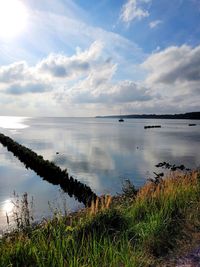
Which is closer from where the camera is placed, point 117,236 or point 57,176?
point 117,236

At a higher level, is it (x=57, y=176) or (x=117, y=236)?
(x=117, y=236)

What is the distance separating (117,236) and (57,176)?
2350cm

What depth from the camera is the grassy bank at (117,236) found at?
5512mm

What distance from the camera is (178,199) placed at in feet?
29.8

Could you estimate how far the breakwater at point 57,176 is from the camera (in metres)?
23.2

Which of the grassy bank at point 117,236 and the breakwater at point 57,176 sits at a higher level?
the grassy bank at point 117,236

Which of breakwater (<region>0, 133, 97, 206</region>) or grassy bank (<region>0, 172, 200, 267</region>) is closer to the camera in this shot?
grassy bank (<region>0, 172, 200, 267</region>)

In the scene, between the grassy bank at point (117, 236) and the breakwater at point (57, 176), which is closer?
the grassy bank at point (117, 236)

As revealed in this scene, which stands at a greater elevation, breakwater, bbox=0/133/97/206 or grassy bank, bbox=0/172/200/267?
grassy bank, bbox=0/172/200/267

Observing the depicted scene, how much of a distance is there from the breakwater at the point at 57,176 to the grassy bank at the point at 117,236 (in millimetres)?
9732

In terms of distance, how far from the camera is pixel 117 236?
6.73 m

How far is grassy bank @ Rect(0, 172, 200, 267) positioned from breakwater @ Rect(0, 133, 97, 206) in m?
9.73

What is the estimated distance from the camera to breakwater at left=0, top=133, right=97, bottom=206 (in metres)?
23.2

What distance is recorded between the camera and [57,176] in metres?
29.8
